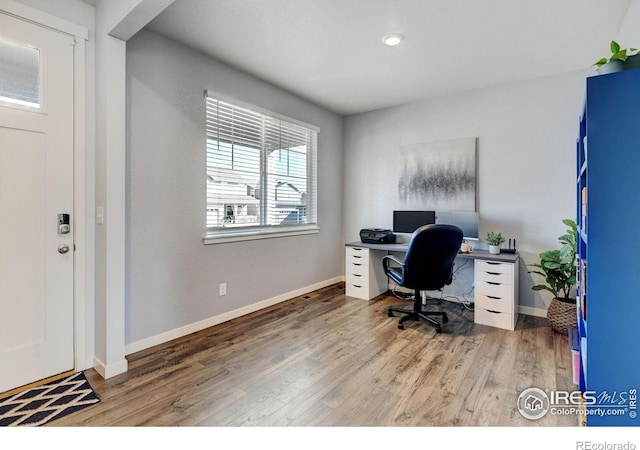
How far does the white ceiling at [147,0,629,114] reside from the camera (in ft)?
7.16

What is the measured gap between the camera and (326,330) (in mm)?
2928

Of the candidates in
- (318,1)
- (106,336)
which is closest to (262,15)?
(318,1)

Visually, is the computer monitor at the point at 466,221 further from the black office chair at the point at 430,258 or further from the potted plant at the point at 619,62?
the potted plant at the point at 619,62

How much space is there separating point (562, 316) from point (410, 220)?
5.78 feet

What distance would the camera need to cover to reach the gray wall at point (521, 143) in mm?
3172

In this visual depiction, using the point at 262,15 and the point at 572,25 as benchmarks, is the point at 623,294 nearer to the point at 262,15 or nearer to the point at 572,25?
the point at 572,25

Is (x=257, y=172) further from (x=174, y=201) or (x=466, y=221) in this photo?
(x=466, y=221)

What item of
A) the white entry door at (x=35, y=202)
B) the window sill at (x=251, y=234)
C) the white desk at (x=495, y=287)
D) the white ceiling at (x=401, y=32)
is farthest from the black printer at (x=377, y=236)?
the white entry door at (x=35, y=202)

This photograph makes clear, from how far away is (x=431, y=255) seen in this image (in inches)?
110

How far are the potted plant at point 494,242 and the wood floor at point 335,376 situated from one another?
29.9 inches

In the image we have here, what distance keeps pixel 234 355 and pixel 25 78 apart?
230 cm

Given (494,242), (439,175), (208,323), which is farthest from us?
(439,175)

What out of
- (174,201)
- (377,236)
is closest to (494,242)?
(377,236)

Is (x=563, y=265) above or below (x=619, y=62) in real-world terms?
below
